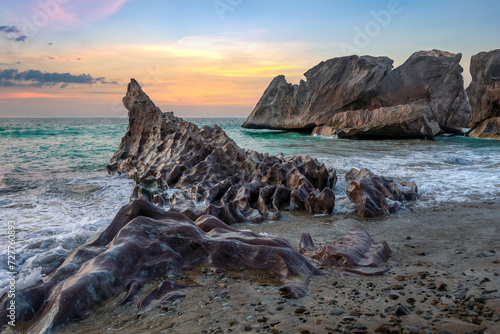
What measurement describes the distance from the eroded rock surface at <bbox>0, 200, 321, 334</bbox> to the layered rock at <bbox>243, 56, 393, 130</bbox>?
35068mm

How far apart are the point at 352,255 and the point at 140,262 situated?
5.76 feet

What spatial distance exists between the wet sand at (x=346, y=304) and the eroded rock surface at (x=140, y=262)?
4.1 inches

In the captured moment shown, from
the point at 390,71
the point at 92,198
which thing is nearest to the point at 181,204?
the point at 92,198

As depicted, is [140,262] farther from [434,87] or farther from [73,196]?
[434,87]

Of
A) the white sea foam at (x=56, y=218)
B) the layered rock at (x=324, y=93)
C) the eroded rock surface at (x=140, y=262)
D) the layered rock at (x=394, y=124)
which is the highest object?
the layered rock at (x=324, y=93)

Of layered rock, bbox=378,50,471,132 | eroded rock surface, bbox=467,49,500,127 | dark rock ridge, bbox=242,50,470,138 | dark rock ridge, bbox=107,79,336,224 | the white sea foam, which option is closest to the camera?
the white sea foam

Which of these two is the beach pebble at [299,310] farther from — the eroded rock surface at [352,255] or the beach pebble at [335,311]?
the eroded rock surface at [352,255]

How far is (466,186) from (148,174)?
261 inches

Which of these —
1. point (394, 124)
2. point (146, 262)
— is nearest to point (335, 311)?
point (146, 262)

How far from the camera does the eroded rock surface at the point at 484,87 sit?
2902 cm

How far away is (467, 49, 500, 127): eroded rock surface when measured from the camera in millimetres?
29016

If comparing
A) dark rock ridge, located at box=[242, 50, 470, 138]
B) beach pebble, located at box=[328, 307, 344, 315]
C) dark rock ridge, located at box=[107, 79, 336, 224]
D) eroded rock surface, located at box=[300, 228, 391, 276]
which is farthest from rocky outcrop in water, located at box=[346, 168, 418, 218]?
dark rock ridge, located at box=[242, 50, 470, 138]

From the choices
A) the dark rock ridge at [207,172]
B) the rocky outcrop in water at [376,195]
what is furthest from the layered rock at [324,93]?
the rocky outcrop in water at [376,195]

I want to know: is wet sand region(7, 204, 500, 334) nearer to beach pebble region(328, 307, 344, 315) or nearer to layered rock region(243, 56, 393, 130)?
beach pebble region(328, 307, 344, 315)
